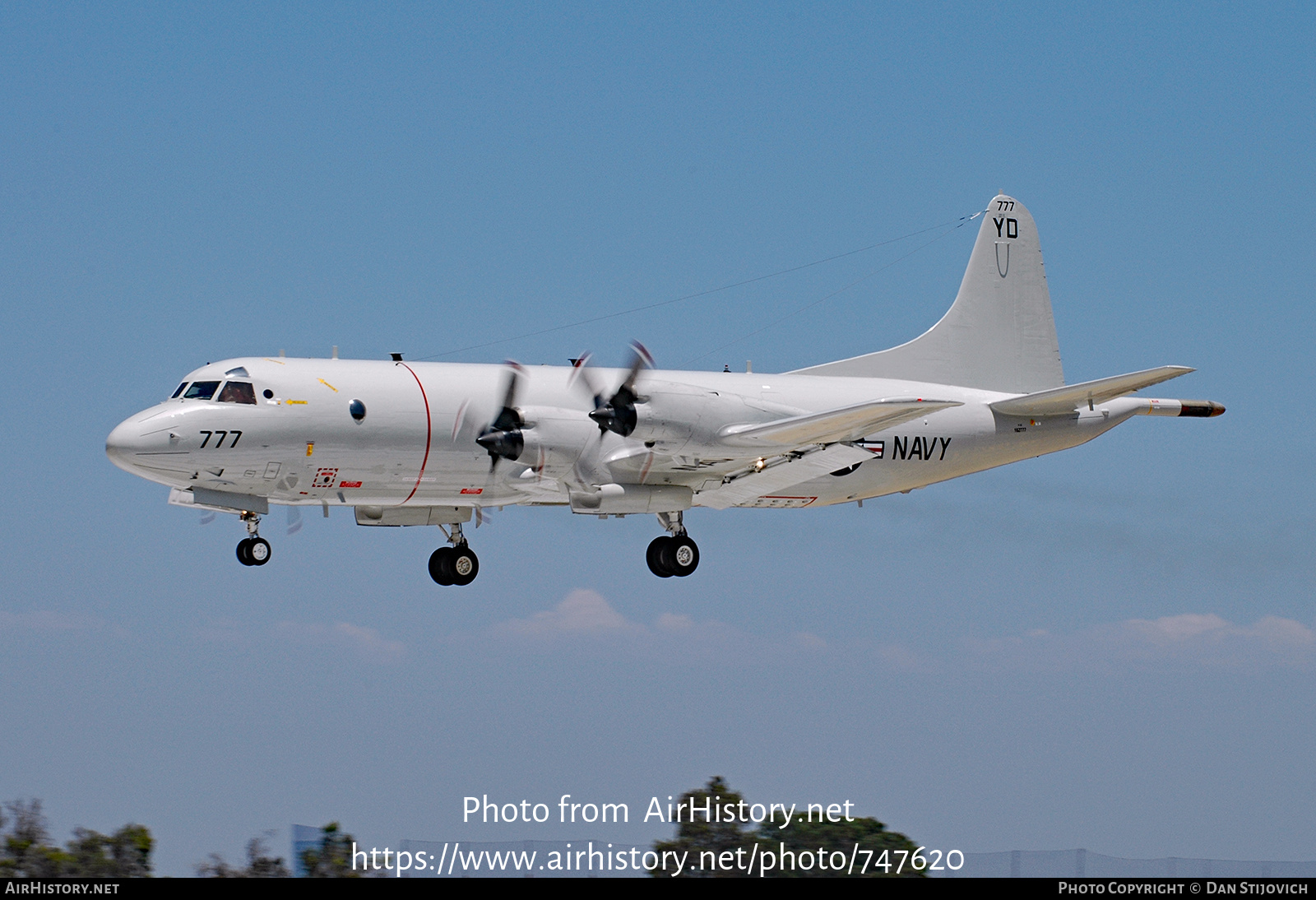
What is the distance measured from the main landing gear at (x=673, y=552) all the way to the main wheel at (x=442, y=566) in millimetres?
3937

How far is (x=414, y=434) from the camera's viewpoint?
23484mm

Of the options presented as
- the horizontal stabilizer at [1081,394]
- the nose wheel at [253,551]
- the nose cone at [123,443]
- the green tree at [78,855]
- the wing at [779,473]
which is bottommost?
the green tree at [78,855]

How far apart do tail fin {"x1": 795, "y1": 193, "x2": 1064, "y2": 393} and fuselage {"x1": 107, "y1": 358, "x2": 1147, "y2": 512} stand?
13.0 feet

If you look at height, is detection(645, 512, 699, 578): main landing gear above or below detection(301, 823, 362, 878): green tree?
above

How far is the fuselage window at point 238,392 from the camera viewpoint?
22.8 metres

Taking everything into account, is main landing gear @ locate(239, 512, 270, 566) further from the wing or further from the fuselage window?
the wing

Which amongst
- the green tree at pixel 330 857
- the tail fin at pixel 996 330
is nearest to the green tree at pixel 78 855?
the green tree at pixel 330 857

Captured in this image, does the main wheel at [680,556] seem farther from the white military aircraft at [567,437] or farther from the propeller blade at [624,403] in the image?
the propeller blade at [624,403]

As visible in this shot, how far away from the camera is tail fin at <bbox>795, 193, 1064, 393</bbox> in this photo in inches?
1143

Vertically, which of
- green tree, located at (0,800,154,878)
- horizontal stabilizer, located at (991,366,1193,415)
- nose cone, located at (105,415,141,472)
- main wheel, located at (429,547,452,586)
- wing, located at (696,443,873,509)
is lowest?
green tree, located at (0,800,154,878)

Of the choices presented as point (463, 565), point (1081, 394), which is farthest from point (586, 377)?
point (1081, 394)

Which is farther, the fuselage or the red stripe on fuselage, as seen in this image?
the red stripe on fuselage

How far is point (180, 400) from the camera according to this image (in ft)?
75.0

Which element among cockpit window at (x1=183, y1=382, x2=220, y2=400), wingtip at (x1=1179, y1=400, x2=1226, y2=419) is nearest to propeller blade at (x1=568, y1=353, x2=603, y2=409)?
cockpit window at (x1=183, y1=382, x2=220, y2=400)
